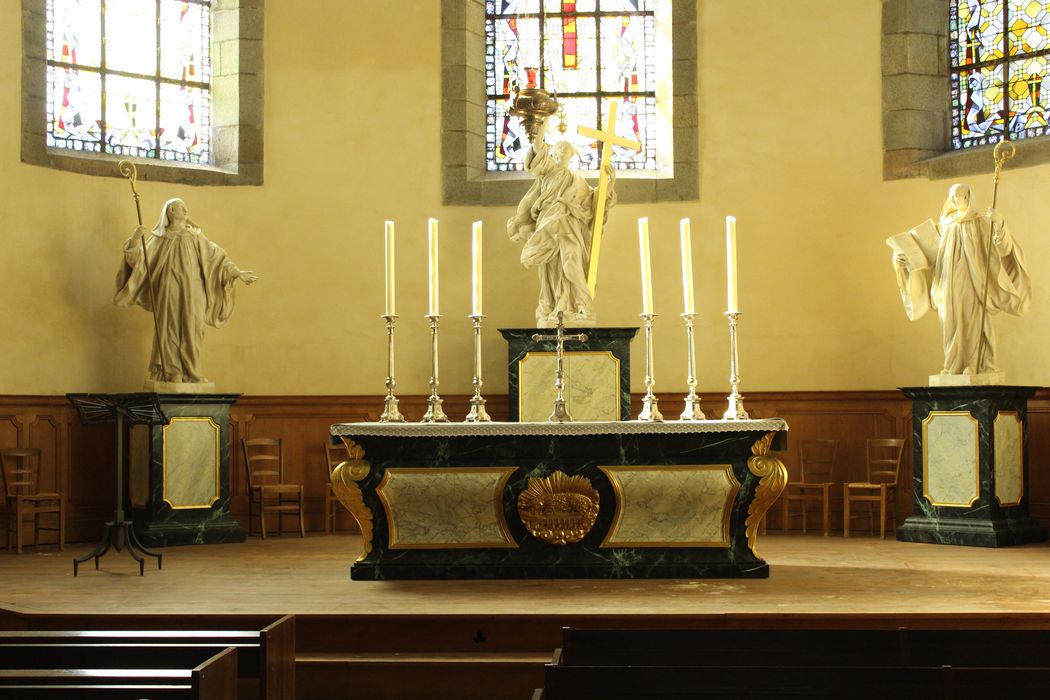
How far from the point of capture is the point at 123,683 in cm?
332

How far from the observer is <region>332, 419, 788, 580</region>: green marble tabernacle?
7.48 m

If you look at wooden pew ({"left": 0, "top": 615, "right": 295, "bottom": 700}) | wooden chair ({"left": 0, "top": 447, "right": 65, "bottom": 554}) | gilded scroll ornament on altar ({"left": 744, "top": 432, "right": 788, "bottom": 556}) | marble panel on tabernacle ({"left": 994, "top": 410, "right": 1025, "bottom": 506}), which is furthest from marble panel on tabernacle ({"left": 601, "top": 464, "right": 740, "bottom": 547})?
wooden chair ({"left": 0, "top": 447, "right": 65, "bottom": 554})

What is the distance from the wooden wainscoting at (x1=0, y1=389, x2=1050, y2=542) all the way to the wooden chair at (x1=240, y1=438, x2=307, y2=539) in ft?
0.38

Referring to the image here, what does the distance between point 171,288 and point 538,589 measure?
15.6 feet

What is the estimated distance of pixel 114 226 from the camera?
10828 millimetres

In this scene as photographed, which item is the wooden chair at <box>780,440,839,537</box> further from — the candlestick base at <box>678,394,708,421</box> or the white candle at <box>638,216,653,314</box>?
the white candle at <box>638,216,653,314</box>

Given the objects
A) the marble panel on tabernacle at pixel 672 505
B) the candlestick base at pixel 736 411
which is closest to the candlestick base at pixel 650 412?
the marble panel on tabernacle at pixel 672 505

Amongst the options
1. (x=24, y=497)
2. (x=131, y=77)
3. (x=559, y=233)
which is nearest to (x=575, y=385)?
(x=559, y=233)

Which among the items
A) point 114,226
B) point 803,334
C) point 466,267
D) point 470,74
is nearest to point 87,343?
point 114,226

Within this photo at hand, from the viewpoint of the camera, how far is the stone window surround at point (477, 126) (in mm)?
11414

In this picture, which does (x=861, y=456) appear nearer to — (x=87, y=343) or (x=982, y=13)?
(x=982, y=13)

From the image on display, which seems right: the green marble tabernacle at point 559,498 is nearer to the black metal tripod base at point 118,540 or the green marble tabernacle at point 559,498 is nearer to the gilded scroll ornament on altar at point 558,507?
the gilded scroll ornament on altar at point 558,507

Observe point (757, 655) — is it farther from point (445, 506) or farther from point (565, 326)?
point (565, 326)

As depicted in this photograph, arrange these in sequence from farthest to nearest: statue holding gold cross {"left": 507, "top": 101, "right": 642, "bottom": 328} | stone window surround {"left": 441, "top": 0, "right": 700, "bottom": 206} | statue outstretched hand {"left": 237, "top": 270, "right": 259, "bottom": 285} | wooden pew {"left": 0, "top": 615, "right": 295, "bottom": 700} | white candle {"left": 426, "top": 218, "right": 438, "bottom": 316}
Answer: stone window surround {"left": 441, "top": 0, "right": 700, "bottom": 206}, statue outstretched hand {"left": 237, "top": 270, "right": 259, "bottom": 285}, statue holding gold cross {"left": 507, "top": 101, "right": 642, "bottom": 328}, white candle {"left": 426, "top": 218, "right": 438, "bottom": 316}, wooden pew {"left": 0, "top": 615, "right": 295, "bottom": 700}
